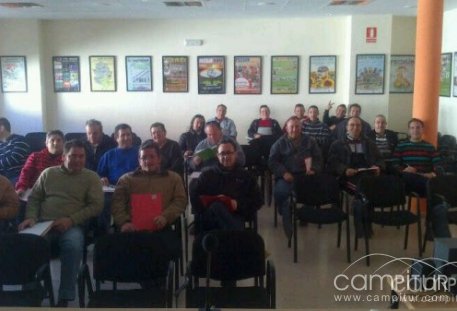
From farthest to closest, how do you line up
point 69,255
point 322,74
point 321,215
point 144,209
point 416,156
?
point 322,74 → point 416,156 → point 321,215 → point 144,209 → point 69,255

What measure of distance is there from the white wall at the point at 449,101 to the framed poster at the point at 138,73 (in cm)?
543


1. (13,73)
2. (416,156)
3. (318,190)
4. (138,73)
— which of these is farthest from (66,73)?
(416,156)

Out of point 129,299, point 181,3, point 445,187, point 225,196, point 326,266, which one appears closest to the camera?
point 129,299

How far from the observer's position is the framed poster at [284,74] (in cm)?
951

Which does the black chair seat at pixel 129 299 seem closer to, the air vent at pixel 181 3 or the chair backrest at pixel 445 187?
the chair backrest at pixel 445 187

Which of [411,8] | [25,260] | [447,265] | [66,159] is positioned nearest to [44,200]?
[66,159]

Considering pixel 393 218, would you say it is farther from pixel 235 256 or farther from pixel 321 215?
pixel 235 256

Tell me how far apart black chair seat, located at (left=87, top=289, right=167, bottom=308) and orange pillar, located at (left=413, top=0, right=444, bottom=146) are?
14.7 ft

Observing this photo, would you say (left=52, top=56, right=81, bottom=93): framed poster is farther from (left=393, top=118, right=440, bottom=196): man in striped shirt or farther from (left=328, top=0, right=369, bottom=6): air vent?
(left=393, top=118, right=440, bottom=196): man in striped shirt

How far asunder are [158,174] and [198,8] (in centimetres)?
473

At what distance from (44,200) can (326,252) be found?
9.10 feet

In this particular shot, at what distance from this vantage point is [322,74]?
953 cm

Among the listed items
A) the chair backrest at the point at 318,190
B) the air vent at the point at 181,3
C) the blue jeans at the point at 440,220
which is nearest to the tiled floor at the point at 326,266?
the blue jeans at the point at 440,220

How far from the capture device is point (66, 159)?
4066 mm
